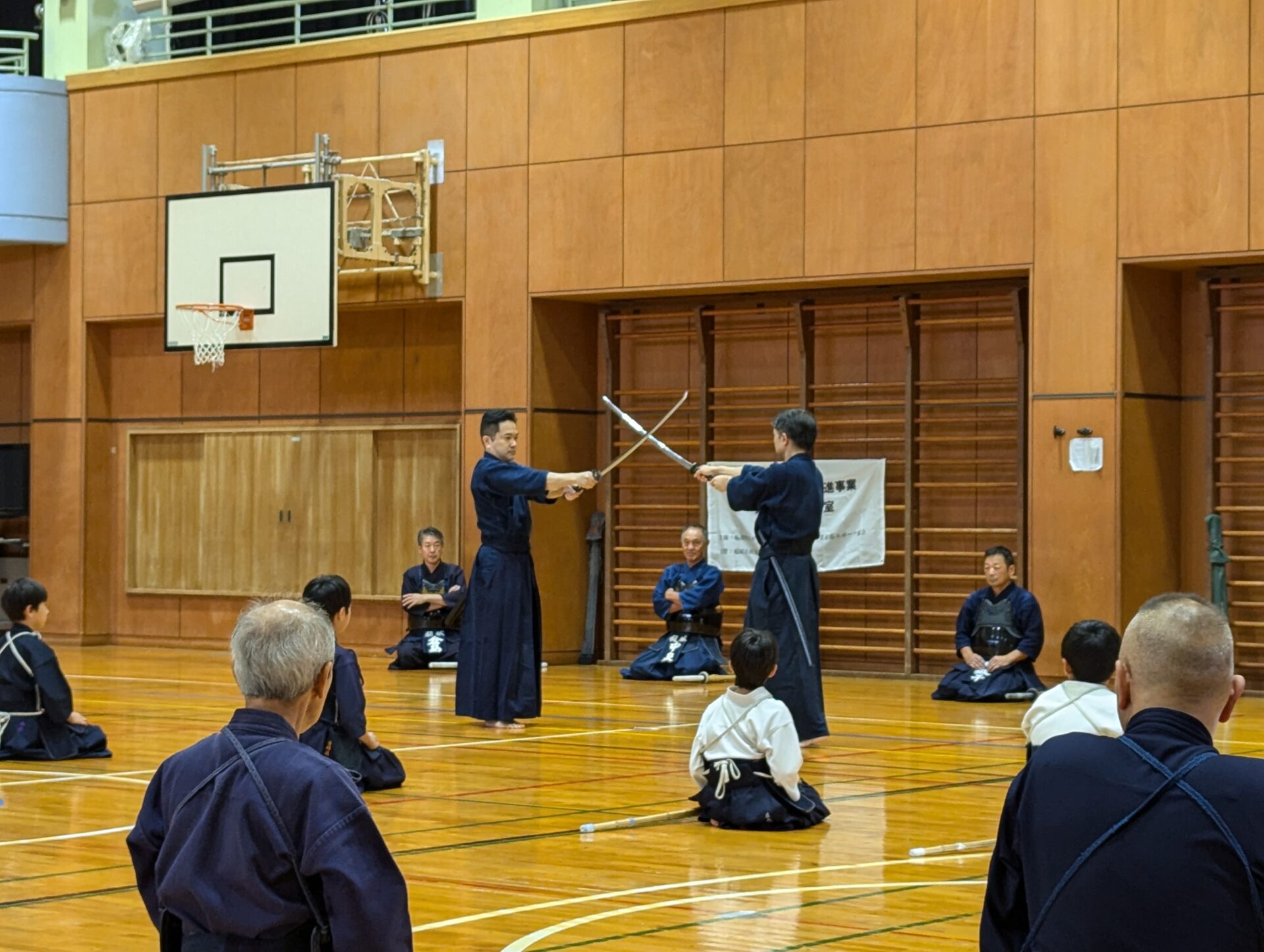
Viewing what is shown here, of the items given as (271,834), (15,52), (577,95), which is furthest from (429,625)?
(271,834)

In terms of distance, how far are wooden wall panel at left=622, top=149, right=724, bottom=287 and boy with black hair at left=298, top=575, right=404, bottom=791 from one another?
673cm

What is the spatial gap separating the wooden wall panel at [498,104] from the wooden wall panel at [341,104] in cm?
95

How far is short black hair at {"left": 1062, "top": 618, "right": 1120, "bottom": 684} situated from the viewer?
5.13m

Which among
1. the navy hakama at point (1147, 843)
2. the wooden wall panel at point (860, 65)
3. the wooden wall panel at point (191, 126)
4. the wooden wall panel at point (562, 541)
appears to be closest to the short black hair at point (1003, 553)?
the wooden wall panel at point (860, 65)

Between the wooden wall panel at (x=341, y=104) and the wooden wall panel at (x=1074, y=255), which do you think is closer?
the wooden wall panel at (x=1074, y=255)

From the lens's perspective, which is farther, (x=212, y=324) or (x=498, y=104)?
(x=212, y=324)

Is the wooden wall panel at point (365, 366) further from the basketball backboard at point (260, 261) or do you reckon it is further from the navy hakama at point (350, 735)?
the navy hakama at point (350, 735)

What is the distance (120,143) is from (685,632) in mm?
7145

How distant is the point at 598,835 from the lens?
21.1 feet

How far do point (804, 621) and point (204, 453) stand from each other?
923 cm

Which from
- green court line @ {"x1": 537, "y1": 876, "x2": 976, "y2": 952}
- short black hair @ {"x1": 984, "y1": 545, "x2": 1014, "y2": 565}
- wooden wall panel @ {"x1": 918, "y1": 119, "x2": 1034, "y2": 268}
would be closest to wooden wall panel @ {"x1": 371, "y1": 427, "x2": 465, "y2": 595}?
wooden wall panel @ {"x1": 918, "y1": 119, "x2": 1034, "y2": 268}

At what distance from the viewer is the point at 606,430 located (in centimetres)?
1495

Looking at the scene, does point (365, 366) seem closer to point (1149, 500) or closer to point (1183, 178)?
point (1149, 500)

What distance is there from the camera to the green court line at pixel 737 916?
15.2ft
